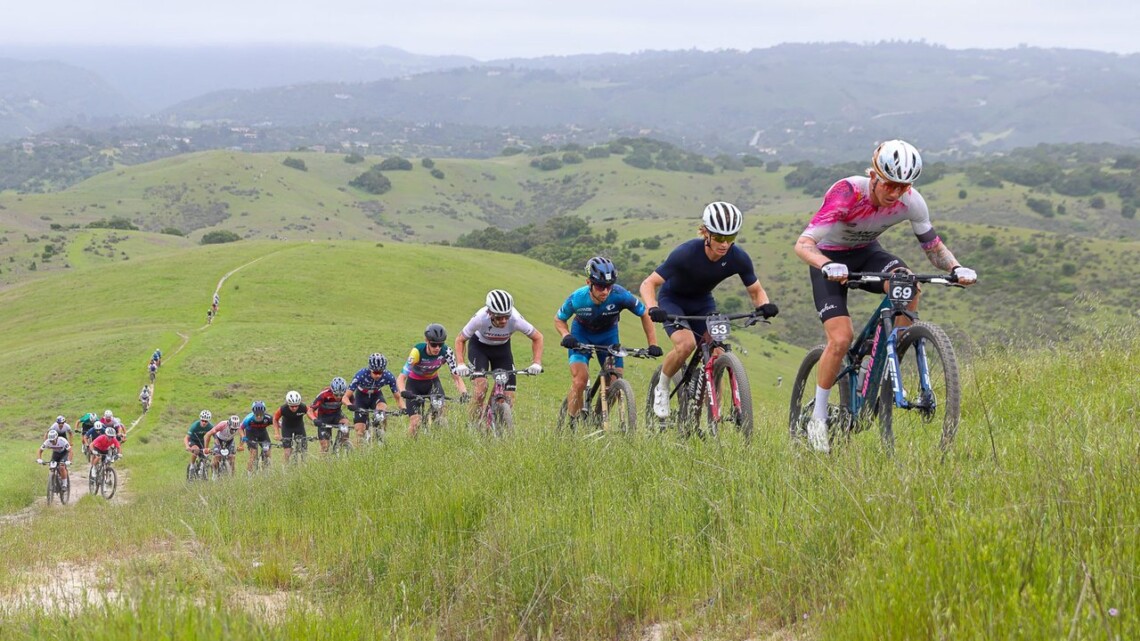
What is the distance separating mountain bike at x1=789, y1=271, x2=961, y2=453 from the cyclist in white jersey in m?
5.13

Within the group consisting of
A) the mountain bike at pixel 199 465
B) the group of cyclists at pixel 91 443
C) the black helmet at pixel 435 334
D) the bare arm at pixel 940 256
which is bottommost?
the mountain bike at pixel 199 465

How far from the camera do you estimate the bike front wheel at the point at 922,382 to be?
6637mm

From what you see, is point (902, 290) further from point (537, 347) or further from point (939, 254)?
point (537, 347)

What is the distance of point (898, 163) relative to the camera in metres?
7.21

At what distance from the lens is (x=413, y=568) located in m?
6.24

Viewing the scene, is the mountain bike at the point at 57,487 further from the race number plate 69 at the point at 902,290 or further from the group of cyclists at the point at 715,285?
the race number plate 69 at the point at 902,290

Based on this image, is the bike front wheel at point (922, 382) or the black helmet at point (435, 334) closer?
the bike front wheel at point (922, 382)

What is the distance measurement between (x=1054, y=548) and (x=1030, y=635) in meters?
0.64

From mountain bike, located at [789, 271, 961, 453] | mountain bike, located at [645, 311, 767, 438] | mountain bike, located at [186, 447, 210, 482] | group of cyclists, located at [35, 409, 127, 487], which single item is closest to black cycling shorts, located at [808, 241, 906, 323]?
mountain bike, located at [789, 271, 961, 453]

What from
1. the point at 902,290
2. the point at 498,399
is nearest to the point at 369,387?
the point at 498,399

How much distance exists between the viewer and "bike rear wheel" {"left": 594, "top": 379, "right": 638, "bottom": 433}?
10.2 metres

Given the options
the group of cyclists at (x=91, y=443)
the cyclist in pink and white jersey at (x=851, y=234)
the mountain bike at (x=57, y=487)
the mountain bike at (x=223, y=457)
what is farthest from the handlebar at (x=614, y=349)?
the mountain bike at (x=57, y=487)

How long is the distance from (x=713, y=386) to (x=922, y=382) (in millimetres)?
Result: 2537

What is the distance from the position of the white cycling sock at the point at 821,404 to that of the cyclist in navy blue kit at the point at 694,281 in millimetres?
1389
